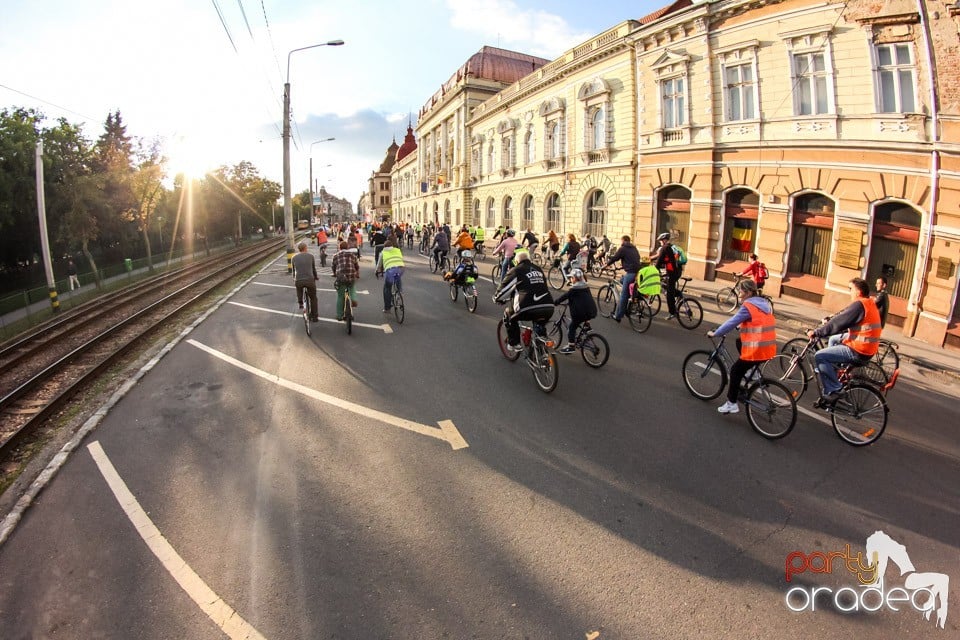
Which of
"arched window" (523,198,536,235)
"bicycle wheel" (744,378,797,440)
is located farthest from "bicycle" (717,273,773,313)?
"arched window" (523,198,536,235)

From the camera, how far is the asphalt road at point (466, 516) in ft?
10.1

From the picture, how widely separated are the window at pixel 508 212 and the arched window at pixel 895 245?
897 inches

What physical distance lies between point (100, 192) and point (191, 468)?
23.1 meters

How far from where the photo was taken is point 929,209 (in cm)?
1067

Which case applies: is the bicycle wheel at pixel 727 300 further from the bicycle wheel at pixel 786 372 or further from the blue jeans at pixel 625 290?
the bicycle wheel at pixel 786 372

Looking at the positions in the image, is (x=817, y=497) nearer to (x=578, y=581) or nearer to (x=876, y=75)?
(x=578, y=581)

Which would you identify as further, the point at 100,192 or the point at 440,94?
the point at 440,94

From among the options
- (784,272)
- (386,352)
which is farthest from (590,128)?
(386,352)

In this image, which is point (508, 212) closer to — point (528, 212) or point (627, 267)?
point (528, 212)

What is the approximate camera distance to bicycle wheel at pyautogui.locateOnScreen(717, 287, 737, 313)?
12367mm

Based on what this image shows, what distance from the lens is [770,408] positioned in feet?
17.9

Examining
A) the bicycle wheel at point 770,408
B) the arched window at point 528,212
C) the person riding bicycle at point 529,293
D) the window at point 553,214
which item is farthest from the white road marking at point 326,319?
the arched window at point 528,212

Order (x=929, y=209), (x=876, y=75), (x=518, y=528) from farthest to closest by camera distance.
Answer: (x=876, y=75)
(x=929, y=209)
(x=518, y=528)

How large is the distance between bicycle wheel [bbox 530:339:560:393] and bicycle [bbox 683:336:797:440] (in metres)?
2.00
